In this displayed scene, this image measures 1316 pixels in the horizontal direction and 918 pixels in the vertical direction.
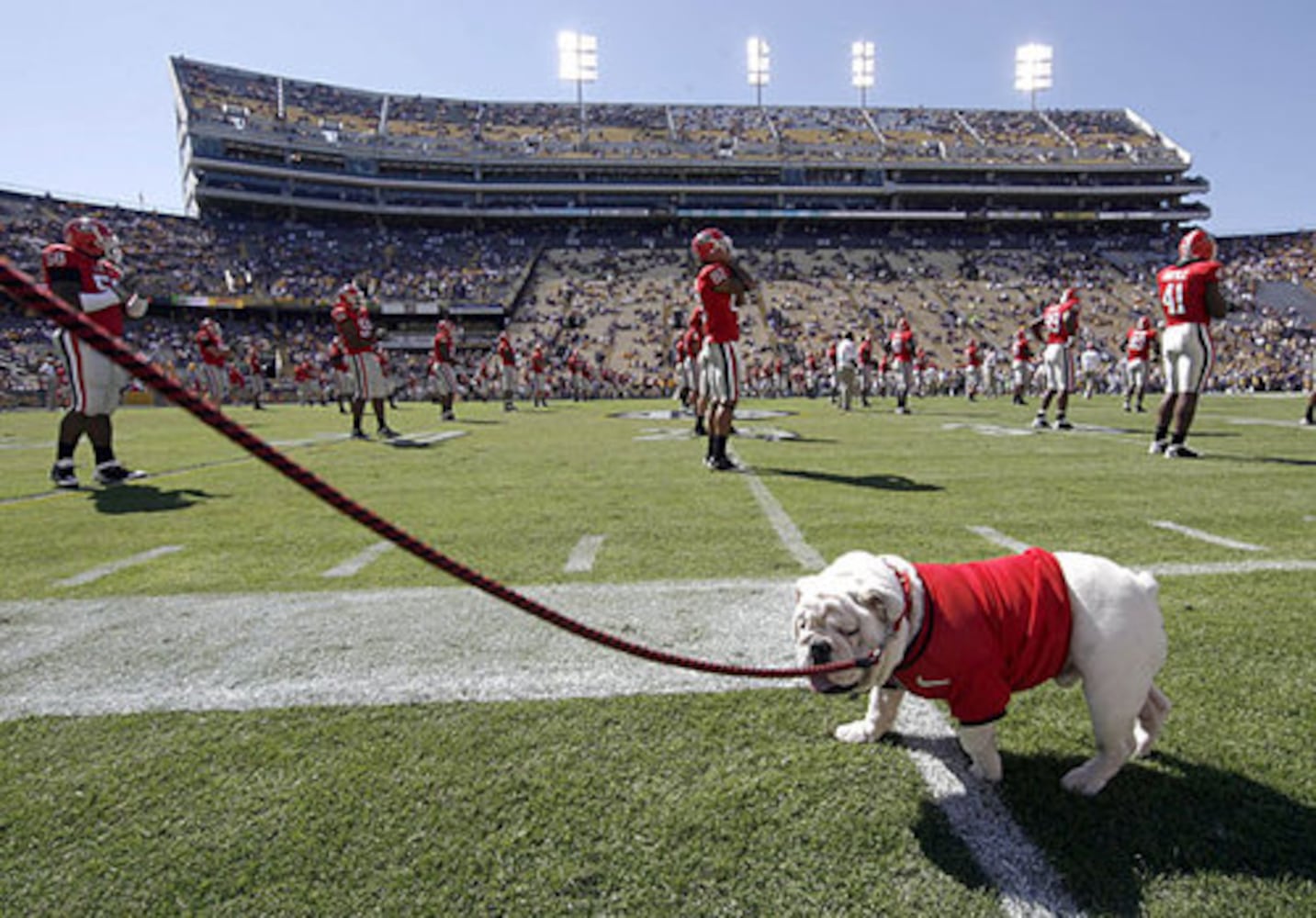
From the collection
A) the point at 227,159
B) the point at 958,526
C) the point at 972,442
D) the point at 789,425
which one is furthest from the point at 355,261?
the point at 958,526

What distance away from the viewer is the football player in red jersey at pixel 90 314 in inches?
265

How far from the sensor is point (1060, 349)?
38.4 feet

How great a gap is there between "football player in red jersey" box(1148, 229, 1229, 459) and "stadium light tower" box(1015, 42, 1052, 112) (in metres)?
65.7

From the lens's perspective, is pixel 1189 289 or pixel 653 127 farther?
pixel 653 127

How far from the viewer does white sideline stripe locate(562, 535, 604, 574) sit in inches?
155

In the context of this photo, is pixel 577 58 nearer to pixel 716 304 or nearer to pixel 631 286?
pixel 631 286

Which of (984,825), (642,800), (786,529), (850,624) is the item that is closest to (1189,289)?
(786,529)

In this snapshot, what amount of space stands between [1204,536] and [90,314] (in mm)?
9865

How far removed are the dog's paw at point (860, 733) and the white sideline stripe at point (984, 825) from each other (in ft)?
0.34

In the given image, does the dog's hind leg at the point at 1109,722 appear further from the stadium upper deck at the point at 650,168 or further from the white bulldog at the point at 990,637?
the stadium upper deck at the point at 650,168

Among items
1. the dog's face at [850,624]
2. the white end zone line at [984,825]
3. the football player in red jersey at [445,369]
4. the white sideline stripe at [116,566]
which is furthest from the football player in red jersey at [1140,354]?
the white sideline stripe at [116,566]

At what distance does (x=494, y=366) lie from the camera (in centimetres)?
3575

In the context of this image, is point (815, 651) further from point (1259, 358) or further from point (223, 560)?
point (1259, 358)

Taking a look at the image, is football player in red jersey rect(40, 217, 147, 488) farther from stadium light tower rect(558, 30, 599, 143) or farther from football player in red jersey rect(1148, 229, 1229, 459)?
stadium light tower rect(558, 30, 599, 143)
